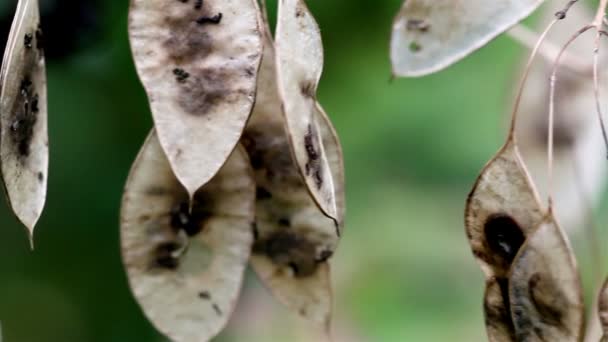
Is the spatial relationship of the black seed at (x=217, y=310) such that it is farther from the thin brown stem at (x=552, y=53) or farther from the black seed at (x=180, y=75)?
the thin brown stem at (x=552, y=53)

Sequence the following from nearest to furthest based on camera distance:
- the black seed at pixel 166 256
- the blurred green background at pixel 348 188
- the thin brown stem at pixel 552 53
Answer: the black seed at pixel 166 256 → the thin brown stem at pixel 552 53 → the blurred green background at pixel 348 188

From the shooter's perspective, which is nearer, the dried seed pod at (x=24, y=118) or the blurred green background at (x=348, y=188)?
the dried seed pod at (x=24, y=118)

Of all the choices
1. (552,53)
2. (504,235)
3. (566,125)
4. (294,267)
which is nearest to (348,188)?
(566,125)

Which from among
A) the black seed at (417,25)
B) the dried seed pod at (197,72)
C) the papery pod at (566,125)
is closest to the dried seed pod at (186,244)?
the dried seed pod at (197,72)

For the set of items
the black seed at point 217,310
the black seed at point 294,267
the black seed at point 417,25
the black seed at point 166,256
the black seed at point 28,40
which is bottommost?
the black seed at point 217,310

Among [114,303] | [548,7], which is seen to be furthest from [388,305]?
[548,7]

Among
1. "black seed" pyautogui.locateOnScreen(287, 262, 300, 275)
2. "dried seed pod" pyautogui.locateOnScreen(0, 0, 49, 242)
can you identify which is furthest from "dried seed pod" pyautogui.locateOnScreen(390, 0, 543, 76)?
"dried seed pod" pyautogui.locateOnScreen(0, 0, 49, 242)

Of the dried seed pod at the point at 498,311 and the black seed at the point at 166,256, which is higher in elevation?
the dried seed pod at the point at 498,311
